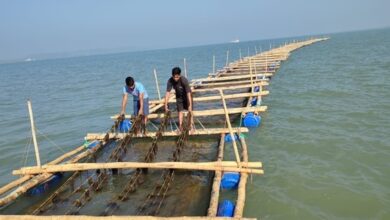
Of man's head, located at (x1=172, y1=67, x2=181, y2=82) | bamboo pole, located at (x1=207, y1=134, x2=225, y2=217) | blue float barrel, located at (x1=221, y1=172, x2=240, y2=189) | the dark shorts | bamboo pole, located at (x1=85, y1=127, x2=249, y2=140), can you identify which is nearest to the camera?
bamboo pole, located at (x1=207, y1=134, x2=225, y2=217)

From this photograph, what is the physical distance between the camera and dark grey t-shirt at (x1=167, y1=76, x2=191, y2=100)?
964 cm

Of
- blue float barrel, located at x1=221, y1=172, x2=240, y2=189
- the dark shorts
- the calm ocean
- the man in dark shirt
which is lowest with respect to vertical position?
the calm ocean

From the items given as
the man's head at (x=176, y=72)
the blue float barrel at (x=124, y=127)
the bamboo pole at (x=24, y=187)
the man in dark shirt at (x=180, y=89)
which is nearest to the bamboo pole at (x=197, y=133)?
the man in dark shirt at (x=180, y=89)

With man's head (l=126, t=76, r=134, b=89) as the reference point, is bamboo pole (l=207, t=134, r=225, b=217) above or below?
below

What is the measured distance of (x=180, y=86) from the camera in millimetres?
9953

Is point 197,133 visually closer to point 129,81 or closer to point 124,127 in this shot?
point 129,81

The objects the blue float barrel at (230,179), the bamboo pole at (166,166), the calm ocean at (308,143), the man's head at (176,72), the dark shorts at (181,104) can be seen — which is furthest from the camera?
the dark shorts at (181,104)

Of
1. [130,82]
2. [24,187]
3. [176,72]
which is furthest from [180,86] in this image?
[24,187]

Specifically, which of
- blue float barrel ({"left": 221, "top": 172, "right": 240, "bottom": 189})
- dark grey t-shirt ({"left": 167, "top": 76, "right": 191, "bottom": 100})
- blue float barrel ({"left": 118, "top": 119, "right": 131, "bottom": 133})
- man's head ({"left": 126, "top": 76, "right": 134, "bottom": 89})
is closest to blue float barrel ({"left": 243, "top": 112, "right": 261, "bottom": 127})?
dark grey t-shirt ({"left": 167, "top": 76, "right": 191, "bottom": 100})

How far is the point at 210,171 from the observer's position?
7566 mm

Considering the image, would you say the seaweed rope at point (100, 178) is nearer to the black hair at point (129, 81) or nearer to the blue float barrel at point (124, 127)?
the black hair at point (129, 81)

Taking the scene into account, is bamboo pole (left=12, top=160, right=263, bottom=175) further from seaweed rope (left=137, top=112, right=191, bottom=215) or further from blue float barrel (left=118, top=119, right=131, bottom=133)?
blue float barrel (left=118, top=119, right=131, bottom=133)

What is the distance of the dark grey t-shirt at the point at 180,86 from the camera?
9641 millimetres

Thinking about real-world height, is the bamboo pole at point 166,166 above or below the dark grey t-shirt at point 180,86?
below
